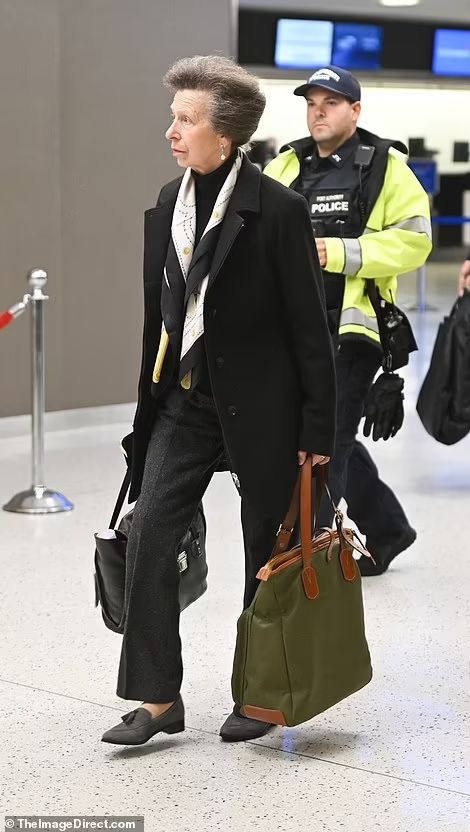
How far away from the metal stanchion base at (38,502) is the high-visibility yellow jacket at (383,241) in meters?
2.28

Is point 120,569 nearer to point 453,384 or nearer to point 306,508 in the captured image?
point 306,508

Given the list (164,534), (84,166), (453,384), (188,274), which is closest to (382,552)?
(453,384)

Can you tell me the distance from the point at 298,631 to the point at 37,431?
3.61 meters

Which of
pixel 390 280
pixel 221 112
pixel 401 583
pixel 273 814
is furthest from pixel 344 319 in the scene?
pixel 273 814

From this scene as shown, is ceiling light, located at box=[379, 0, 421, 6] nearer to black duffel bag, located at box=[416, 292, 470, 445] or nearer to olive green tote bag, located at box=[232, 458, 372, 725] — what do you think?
black duffel bag, located at box=[416, 292, 470, 445]

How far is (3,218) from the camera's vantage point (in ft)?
26.9

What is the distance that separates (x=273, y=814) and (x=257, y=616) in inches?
18.0

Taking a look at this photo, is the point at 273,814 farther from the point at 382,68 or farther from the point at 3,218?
the point at 382,68

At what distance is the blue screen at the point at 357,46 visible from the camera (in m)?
18.1

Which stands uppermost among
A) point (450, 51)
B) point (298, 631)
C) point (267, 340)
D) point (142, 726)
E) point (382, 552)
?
point (450, 51)

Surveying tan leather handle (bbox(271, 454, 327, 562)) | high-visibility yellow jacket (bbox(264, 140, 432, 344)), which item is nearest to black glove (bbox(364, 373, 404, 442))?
high-visibility yellow jacket (bbox(264, 140, 432, 344))

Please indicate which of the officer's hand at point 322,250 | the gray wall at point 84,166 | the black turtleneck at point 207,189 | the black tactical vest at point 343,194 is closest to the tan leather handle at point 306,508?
the black turtleneck at point 207,189

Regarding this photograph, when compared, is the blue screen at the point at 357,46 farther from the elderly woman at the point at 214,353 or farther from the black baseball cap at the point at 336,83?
the elderly woman at the point at 214,353

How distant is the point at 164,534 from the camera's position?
346 cm
